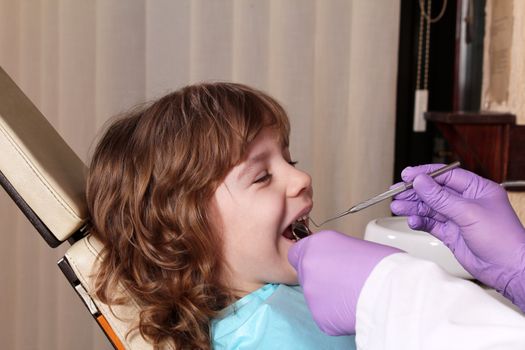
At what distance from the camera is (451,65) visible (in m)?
2.23

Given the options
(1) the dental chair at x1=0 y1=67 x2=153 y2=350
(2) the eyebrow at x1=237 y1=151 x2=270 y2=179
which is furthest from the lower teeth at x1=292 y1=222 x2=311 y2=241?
(1) the dental chair at x1=0 y1=67 x2=153 y2=350

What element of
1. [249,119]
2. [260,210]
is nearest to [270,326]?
[260,210]

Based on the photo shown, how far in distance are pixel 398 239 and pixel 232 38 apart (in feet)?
2.77

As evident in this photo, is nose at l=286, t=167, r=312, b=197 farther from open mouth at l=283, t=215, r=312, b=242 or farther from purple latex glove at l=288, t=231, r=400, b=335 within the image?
purple latex glove at l=288, t=231, r=400, b=335

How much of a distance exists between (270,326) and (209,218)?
20cm

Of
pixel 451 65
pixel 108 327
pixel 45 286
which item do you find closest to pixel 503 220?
pixel 108 327

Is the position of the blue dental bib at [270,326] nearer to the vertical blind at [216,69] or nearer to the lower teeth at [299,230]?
the lower teeth at [299,230]

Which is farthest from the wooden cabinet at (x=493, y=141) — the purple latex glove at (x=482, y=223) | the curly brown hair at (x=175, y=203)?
the curly brown hair at (x=175, y=203)

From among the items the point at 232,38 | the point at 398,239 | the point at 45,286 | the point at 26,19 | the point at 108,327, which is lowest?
the point at 45,286

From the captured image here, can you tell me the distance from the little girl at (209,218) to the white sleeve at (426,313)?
31 cm

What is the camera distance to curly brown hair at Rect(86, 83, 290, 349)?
1.09m

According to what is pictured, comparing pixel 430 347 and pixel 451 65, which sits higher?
pixel 430 347

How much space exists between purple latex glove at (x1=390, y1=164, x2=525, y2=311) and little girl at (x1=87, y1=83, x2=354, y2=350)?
8.8 inches

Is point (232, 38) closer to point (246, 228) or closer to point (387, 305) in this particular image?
point (246, 228)
